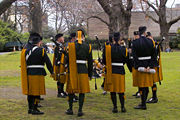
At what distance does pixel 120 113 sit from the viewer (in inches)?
332

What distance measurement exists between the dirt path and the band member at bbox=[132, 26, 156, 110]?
378cm

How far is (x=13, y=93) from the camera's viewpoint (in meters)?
11.7

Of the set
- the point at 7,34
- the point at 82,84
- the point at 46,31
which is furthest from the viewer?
the point at 46,31

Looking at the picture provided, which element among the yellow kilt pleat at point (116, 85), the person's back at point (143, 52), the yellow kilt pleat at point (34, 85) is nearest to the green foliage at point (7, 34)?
the yellow kilt pleat at point (34, 85)

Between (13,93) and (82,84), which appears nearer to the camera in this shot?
(82,84)

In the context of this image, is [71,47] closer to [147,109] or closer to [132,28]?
[147,109]

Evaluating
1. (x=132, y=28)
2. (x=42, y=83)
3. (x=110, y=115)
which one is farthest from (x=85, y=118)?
(x=132, y=28)

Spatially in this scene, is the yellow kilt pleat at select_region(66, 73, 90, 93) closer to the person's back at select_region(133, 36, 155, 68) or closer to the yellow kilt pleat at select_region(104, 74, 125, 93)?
the yellow kilt pleat at select_region(104, 74, 125, 93)

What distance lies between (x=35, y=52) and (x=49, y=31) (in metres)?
65.3

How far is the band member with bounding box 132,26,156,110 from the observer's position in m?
8.73

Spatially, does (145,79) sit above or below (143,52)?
below

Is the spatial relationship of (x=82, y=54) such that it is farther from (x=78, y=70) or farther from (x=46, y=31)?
(x=46, y=31)

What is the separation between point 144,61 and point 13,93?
5.33m

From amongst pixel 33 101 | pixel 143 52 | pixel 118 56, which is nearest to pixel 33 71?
pixel 33 101
